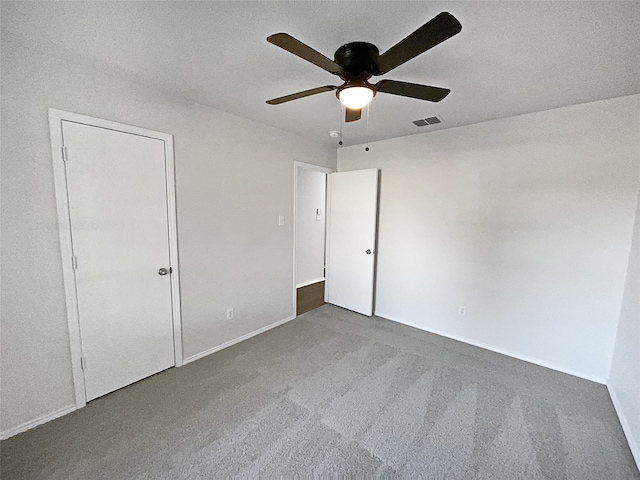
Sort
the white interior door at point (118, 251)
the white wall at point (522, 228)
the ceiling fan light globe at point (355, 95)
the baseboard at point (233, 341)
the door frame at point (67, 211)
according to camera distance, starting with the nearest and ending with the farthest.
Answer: the ceiling fan light globe at point (355, 95) < the door frame at point (67, 211) < the white interior door at point (118, 251) < the white wall at point (522, 228) < the baseboard at point (233, 341)

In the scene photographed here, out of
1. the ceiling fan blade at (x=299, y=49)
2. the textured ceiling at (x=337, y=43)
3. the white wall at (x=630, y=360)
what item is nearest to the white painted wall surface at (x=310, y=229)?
the textured ceiling at (x=337, y=43)

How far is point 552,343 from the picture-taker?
2.56m

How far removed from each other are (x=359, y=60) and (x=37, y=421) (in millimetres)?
3017

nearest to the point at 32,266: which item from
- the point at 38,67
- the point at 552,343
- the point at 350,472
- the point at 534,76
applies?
the point at 38,67

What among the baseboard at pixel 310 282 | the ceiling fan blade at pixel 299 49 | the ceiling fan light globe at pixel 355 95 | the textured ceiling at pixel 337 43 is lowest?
the baseboard at pixel 310 282

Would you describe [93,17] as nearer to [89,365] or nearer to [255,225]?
[255,225]

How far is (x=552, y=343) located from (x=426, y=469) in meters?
1.92

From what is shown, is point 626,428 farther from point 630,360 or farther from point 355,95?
point 355,95

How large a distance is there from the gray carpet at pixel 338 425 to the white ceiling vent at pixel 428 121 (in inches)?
94.3

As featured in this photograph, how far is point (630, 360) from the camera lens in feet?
6.31

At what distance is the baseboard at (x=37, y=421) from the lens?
169cm

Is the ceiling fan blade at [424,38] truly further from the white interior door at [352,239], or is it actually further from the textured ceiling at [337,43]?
the white interior door at [352,239]

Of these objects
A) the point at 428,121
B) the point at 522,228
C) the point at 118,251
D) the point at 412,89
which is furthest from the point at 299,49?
the point at 522,228

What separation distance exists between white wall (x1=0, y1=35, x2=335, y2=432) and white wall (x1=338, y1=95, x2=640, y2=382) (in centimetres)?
147
